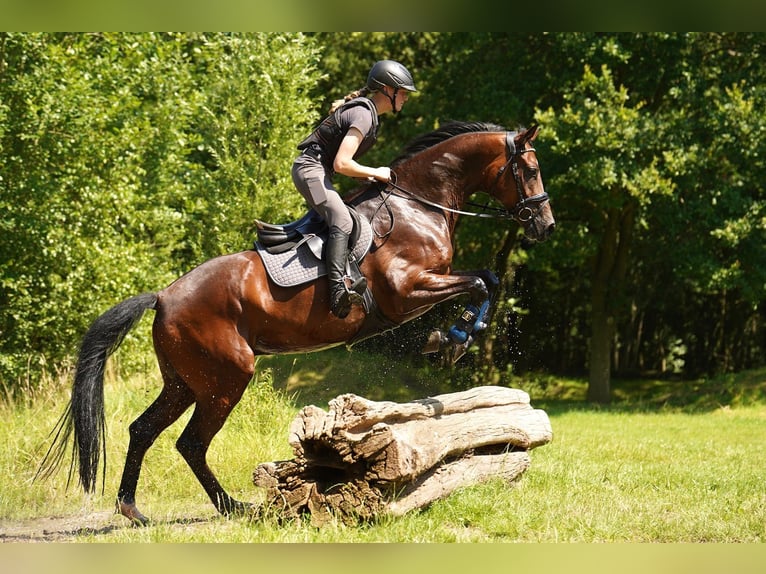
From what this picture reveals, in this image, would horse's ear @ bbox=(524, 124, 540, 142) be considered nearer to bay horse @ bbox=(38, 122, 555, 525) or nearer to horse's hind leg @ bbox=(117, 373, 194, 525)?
bay horse @ bbox=(38, 122, 555, 525)

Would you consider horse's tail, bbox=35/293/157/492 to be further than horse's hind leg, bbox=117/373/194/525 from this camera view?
No

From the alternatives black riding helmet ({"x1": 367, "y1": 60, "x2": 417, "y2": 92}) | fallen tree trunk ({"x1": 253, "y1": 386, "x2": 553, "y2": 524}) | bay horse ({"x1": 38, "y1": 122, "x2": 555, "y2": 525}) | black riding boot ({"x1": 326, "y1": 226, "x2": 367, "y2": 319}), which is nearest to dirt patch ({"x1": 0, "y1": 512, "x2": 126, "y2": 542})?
bay horse ({"x1": 38, "y1": 122, "x2": 555, "y2": 525})

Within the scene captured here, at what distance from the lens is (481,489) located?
7.06 m

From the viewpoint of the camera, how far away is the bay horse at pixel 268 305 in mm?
6430

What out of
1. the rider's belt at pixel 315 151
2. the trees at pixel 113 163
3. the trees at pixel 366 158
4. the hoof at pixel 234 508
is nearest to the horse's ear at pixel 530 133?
the rider's belt at pixel 315 151

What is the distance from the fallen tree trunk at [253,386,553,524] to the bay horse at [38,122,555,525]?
0.58m

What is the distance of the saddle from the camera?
641 cm

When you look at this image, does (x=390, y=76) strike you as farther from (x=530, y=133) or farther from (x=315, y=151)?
(x=530, y=133)

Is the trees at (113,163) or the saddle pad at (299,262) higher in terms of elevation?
the trees at (113,163)

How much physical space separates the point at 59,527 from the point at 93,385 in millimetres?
1279

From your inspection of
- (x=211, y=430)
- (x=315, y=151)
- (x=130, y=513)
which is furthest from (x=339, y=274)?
(x=130, y=513)

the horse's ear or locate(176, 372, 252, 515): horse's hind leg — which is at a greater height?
the horse's ear

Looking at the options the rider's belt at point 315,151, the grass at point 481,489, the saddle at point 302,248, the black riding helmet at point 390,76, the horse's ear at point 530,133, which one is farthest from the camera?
the horse's ear at point 530,133

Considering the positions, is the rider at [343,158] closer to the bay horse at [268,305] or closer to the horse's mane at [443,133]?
the bay horse at [268,305]
